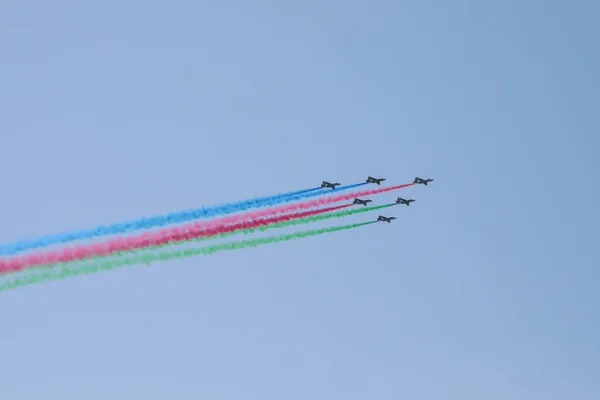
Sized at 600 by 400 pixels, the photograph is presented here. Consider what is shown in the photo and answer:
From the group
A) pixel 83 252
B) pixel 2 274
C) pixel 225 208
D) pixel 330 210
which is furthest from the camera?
pixel 330 210

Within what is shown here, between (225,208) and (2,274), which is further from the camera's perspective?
(225,208)

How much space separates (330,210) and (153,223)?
65.0ft

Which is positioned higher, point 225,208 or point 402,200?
point 402,200

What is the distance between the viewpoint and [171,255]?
65.9m

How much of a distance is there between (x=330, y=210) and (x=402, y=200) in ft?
52.2

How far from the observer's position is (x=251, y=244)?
7281 cm

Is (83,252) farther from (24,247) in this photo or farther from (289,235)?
(289,235)

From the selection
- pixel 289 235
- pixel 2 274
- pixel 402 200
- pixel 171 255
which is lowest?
pixel 2 274

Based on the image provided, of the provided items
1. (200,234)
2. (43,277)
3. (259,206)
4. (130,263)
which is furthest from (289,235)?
(43,277)

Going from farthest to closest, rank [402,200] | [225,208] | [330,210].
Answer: [402,200], [330,210], [225,208]

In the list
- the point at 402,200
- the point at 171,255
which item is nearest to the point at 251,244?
the point at 171,255

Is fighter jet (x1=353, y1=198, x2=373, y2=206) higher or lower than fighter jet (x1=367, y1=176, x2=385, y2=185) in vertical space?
lower

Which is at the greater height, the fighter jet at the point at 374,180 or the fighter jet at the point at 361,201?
the fighter jet at the point at 374,180

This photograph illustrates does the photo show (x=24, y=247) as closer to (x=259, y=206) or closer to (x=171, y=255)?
(x=171, y=255)
